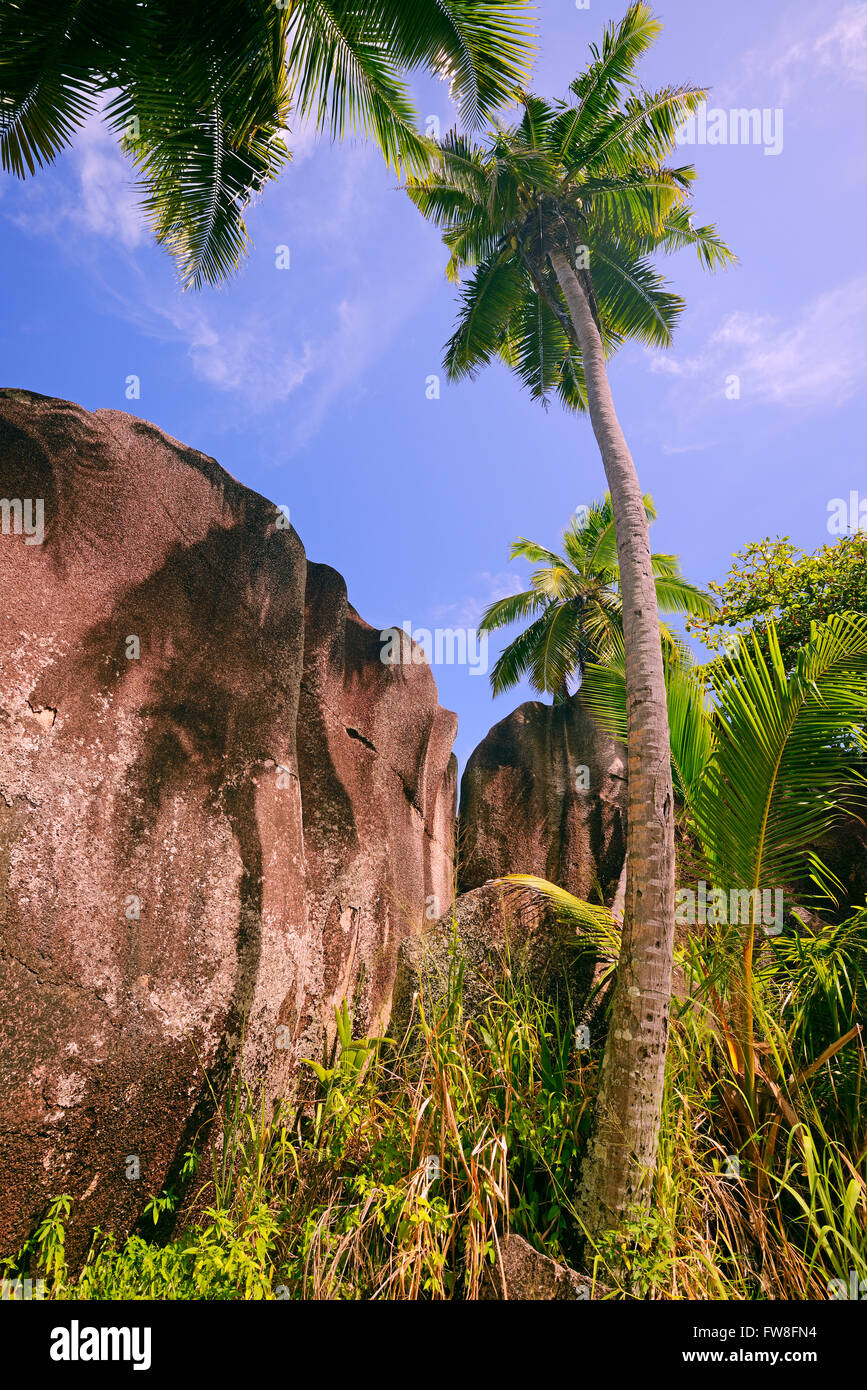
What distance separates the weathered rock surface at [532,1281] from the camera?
10.6 feet

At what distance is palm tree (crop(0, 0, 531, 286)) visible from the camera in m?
4.71

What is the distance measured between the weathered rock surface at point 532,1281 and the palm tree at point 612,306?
51 centimetres

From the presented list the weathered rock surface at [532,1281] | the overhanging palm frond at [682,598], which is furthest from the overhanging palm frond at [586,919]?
the overhanging palm frond at [682,598]

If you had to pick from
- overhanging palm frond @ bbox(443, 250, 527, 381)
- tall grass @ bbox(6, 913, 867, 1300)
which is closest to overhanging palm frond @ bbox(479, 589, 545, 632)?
overhanging palm frond @ bbox(443, 250, 527, 381)

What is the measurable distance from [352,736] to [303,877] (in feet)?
5.56

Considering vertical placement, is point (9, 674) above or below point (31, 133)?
below

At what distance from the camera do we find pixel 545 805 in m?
9.15

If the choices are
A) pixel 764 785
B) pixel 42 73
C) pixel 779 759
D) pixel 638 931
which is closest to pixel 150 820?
pixel 638 931

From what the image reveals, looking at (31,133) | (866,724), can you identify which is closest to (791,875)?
(866,724)

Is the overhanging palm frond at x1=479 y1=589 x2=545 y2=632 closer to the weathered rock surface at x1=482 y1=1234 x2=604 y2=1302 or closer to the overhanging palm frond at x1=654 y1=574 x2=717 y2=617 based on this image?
the overhanging palm frond at x1=654 y1=574 x2=717 y2=617

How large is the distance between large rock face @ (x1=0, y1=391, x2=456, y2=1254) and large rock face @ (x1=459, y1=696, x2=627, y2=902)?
288cm

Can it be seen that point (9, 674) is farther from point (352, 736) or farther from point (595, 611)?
point (595, 611)

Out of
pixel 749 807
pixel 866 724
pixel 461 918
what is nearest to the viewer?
pixel 749 807

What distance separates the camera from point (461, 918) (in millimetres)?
6395
